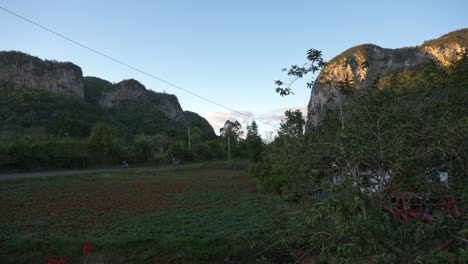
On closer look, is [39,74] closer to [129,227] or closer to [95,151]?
[95,151]

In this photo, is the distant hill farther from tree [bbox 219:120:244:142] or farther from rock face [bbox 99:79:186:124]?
tree [bbox 219:120:244:142]

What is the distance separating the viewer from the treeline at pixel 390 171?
63.2 inches

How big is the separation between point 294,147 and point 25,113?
202ft

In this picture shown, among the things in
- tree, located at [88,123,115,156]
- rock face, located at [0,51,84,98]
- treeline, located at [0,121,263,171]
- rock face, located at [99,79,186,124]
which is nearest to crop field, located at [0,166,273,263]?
treeline, located at [0,121,263,171]

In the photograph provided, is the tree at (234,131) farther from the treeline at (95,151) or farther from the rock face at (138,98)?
the rock face at (138,98)

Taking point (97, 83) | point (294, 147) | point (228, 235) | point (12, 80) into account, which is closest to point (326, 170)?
point (294, 147)

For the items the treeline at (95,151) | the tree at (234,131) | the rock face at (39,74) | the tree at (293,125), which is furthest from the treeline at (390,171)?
the rock face at (39,74)

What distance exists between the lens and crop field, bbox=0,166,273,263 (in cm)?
539

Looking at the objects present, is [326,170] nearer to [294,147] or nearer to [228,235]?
[294,147]

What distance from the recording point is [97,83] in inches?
4348

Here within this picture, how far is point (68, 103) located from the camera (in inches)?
2557

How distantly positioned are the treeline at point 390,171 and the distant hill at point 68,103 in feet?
164

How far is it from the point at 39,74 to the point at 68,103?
2328cm

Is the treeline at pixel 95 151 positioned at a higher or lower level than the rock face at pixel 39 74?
lower
